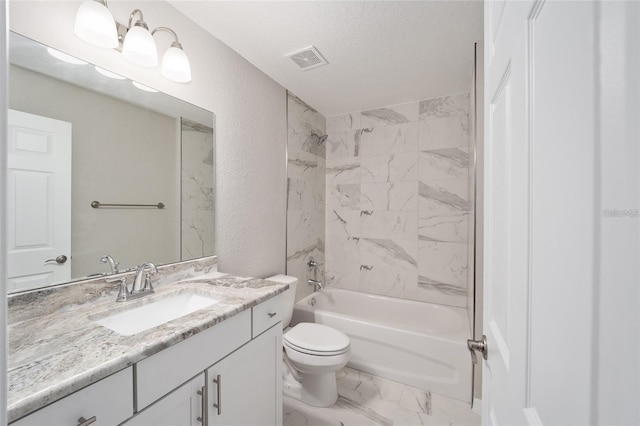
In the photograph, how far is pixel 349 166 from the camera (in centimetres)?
307

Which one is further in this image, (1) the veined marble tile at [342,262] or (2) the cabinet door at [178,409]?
(1) the veined marble tile at [342,262]

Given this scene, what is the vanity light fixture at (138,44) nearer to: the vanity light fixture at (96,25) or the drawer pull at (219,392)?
the vanity light fixture at (96,25)

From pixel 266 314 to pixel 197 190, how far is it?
868 mm

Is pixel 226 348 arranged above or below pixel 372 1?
below

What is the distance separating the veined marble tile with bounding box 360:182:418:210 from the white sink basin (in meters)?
2.07

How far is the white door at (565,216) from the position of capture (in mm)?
228

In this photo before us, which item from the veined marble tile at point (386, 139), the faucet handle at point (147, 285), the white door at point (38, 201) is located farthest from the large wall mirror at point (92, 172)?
the veined marble tile at point (386, 139)

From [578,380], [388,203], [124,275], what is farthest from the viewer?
[388,203]

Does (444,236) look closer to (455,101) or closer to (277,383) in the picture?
(455,101)

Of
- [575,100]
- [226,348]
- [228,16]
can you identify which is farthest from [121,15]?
[575,100]

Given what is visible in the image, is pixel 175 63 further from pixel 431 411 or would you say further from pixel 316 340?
pixel 431 411

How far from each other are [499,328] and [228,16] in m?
1.95

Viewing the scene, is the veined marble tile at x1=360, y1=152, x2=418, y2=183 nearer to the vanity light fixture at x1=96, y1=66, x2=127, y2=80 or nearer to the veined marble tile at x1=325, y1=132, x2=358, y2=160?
the veined marble tile at x1=325, y1=132, x2=358, y2=160

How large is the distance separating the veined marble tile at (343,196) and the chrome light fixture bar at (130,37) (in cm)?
198
